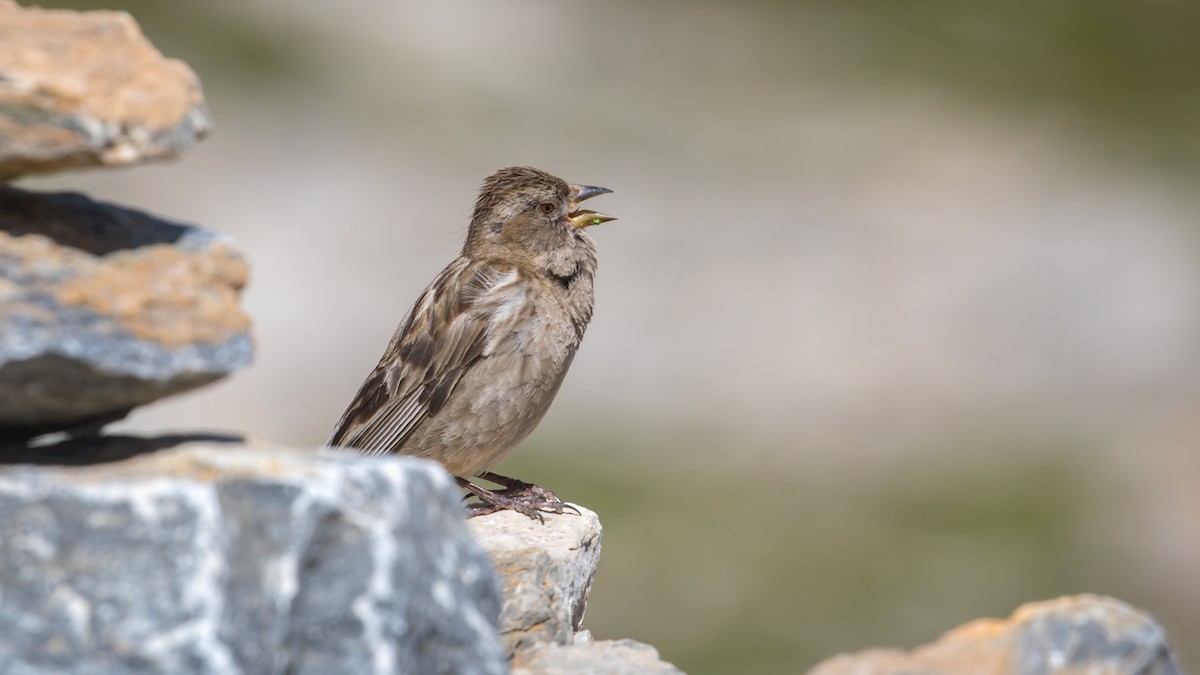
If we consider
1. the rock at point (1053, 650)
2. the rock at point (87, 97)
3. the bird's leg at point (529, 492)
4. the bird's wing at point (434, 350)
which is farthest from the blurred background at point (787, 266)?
the rock at point (87, 97)

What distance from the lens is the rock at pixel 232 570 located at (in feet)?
11.4

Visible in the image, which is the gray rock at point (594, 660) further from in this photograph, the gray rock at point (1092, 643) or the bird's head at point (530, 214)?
the bird's head at point (530, 214)

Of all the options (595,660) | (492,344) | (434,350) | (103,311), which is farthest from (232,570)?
(434,350)

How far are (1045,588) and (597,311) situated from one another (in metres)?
6.07

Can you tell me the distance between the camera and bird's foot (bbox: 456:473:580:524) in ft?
21.8

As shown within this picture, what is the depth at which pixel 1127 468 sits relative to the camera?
17203mm

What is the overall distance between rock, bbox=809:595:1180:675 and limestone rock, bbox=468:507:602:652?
103 centimetres

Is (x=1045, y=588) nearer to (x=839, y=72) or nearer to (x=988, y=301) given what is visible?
(x=988, y=301)

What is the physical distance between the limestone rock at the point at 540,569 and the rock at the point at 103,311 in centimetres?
132

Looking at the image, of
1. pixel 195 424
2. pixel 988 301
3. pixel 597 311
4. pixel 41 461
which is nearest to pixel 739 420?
pixel 597 311

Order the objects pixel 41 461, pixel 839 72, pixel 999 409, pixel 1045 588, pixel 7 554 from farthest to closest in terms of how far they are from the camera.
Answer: pixel 839 72
pixel 999 409
pixel 1045 588
pixel 41 461
pixel 7 554

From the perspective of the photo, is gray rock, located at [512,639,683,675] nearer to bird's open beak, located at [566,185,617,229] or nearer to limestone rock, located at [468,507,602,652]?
limestone rock, located at [468,507,602,652]

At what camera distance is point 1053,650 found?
13.4 ft

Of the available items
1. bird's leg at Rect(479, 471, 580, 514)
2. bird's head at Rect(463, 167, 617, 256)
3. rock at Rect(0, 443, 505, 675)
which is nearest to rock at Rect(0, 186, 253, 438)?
rock at Rect(0, 443, 505, 675)
